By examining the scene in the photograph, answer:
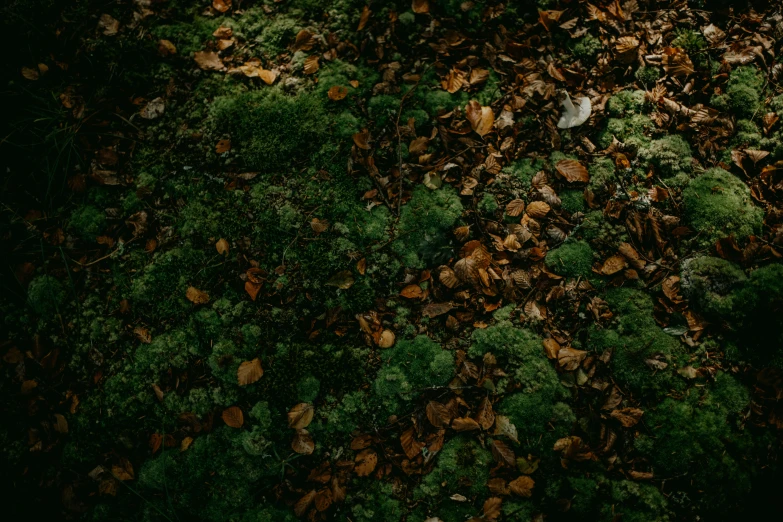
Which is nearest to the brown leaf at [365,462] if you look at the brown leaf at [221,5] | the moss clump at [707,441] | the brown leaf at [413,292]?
the brown leaf at [413,292]

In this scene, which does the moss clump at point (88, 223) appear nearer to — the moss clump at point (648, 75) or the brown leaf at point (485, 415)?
the brown leaf at point (485, 415)

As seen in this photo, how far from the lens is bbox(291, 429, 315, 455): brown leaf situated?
9.07ft

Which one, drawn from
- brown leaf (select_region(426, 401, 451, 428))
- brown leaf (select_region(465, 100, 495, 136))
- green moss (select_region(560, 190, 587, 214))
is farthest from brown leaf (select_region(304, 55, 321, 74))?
brown leaf (select_region(426, 401, 451, 428))

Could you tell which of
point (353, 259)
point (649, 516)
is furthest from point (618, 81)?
point (649, 516)

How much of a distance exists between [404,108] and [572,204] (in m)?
1.58

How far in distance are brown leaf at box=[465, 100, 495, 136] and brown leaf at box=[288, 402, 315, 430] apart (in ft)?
8.26

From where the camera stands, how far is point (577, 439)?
8.71 ft

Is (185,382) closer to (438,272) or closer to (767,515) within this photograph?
(438,272)

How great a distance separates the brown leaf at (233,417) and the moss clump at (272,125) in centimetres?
190

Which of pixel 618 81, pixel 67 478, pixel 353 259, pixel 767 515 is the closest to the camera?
pixel 767 515

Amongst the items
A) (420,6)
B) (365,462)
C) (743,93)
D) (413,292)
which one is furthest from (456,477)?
(420,6)

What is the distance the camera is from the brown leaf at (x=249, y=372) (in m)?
2.91

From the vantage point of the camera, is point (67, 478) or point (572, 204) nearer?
point (67, 478)

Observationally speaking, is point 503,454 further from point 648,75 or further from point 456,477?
point 648,75
